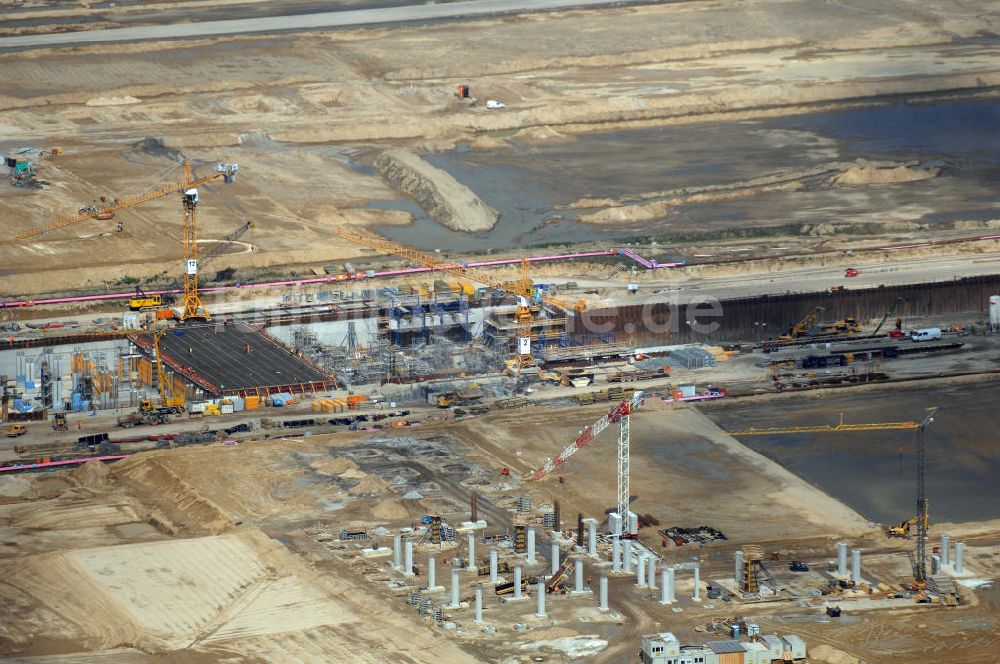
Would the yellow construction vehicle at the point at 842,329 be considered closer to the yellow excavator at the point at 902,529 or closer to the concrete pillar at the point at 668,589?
the yellow excavator at the point at 902,529

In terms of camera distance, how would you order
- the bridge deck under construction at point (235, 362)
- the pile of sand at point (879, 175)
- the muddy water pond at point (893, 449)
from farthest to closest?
the pile of sand at point (879, 175) → the bridge deck under construction at point (235, 362) → the muddy water pond at point (893, 449)

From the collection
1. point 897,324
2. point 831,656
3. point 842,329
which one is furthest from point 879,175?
point 831,656

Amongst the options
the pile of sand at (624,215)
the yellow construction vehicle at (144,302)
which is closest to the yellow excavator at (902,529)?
the yellow construction vehicle at (144,302)

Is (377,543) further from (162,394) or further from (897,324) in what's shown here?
(897,324)

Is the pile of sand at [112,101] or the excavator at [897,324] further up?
the pile of sand at [112,101]

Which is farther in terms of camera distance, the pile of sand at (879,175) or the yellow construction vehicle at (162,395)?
the pile of sand at (879,175)

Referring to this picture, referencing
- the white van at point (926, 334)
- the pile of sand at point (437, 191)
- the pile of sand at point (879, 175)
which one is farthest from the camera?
the pile of sand at point (879, 175)

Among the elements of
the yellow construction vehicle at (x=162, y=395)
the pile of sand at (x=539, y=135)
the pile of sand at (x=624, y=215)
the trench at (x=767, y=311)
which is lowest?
the yellow construction vehicle at (x=162, y=395)

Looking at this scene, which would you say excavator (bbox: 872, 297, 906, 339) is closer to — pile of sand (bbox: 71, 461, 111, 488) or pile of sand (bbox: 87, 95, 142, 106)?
pile of sand (bbox: 71, 461, 111, 488)
